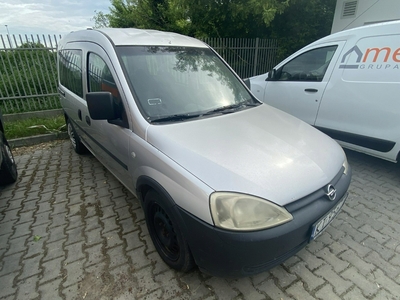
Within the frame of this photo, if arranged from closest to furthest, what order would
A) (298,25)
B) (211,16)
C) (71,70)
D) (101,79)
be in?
(101,79), (71,70), (211,16), (298,25)

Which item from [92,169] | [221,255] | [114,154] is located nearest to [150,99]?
[114,154]

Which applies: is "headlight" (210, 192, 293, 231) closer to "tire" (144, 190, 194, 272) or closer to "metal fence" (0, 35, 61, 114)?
"tire" (144, 190, 194, 272)

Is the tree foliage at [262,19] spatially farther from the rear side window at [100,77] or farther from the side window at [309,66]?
the rear side window at [100,77]

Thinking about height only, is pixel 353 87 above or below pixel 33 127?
above

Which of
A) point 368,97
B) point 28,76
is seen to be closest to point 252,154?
point 368,97

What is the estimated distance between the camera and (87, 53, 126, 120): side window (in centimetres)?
209

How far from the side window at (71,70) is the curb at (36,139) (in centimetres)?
155

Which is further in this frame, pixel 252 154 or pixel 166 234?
pixel 166 234

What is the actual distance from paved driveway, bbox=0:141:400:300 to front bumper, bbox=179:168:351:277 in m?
0.45

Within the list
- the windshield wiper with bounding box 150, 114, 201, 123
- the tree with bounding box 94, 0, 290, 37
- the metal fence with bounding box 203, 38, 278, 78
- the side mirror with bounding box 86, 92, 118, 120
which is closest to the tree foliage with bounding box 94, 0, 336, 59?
the tree with bounding box 94, 0, 290, 37

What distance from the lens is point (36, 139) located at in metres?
4.83

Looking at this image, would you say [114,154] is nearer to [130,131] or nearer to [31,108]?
[130,131]

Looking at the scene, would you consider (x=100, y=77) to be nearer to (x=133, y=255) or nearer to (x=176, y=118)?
(x=176, y=118)

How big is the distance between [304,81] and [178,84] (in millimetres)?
2580
